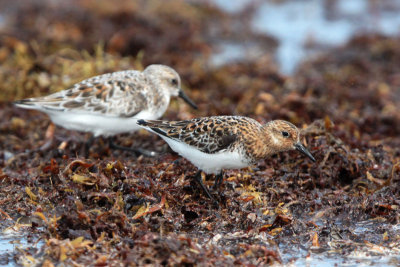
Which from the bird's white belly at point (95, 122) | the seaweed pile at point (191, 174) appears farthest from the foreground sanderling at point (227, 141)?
the bird's white belly at point (95, 122)

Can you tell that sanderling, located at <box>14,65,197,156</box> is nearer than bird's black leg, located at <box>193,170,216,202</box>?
No

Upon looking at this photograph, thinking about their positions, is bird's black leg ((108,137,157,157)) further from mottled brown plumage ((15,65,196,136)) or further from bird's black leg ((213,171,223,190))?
bird's black leg ((213,171,223,190))

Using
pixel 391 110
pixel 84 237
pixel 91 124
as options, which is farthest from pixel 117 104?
pixel 391 110

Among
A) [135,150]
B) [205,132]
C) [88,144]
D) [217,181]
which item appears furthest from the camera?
[88,144]

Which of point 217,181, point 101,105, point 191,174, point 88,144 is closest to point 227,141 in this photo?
point 217,181

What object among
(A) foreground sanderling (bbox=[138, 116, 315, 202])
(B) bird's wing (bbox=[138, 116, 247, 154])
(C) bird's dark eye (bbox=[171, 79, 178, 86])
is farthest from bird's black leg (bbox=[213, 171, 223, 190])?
(C) bird's dark eye (bbox=[171, 79, 178, 86])

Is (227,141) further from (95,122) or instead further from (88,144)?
(88,144)
